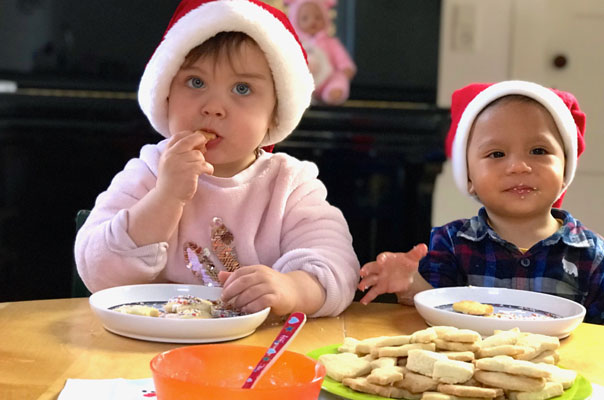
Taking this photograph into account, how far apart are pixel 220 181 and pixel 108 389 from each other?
696 mm

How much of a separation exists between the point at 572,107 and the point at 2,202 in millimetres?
2148

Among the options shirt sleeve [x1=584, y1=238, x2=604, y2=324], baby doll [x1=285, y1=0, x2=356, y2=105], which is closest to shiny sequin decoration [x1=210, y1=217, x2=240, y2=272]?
shirt sleeve [x1=584, y1=238, x2=604, y2=324]

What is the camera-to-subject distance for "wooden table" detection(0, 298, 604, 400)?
0.80 metres

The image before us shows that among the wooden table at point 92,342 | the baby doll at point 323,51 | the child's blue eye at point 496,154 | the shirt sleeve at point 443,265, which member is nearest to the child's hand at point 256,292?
the wooden table at point 92,342

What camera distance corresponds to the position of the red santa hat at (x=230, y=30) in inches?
51.8

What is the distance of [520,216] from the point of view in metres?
1.57

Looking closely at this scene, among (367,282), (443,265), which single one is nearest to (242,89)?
(367,282)

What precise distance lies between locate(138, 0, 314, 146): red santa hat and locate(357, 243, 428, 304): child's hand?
345mm

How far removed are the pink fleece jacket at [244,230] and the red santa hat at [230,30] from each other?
0.28ft

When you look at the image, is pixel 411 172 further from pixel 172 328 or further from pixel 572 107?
pixel 172 328

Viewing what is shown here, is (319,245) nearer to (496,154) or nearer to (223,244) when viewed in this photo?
(223,244)

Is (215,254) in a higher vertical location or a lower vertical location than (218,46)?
lower

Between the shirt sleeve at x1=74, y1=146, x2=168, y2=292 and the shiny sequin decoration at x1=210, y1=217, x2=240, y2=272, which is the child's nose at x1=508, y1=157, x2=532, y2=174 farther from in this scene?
the shirt sleeve at x1=74, y1=146, x2=168, y2=292

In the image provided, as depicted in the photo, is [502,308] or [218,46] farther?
[218,46]
